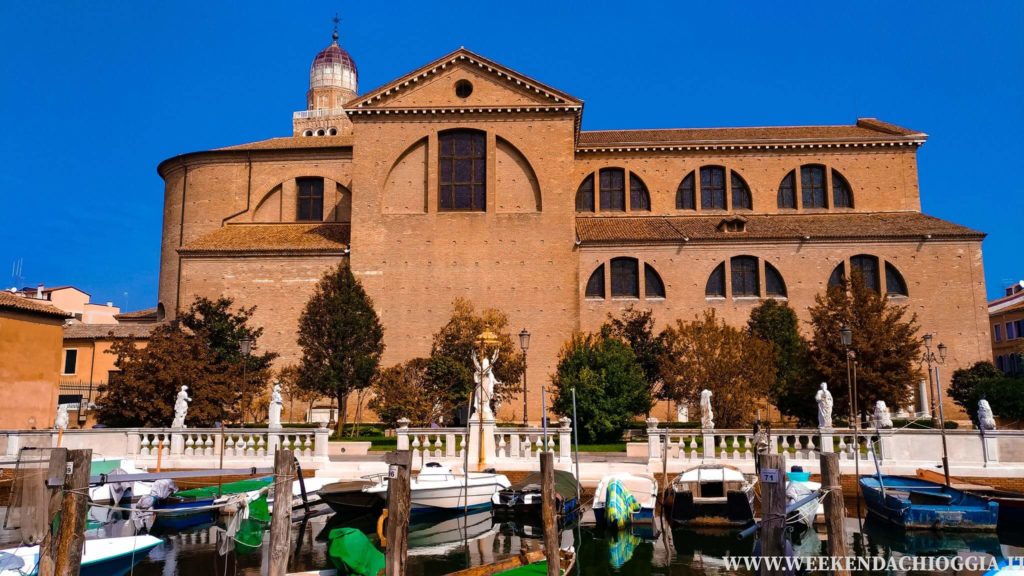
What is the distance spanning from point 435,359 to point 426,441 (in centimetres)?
950

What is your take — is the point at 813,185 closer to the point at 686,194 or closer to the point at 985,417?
the point at 686,194

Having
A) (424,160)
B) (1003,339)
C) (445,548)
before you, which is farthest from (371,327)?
(1003,339)

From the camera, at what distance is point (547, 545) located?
37.3 ft

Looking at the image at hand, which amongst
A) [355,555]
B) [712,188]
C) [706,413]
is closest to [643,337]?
[706,413]

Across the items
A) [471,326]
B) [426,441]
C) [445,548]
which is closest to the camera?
[445,548]

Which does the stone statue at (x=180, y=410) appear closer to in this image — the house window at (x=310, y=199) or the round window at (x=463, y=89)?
the round window at (x=463, y=89)

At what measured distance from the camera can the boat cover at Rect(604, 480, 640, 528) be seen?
16.4m

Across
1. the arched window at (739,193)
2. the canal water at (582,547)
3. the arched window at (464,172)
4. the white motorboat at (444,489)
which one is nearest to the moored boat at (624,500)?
the canal water at (582,547)

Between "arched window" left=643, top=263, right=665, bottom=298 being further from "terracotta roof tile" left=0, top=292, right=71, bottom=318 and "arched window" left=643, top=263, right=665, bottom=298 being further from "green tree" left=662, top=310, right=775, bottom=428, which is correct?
"terracotta roof tile" left=0, top=292, right=71, bottom=318

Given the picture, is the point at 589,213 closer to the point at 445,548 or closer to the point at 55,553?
the point at 445,548

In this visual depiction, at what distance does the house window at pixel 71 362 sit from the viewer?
40250mm

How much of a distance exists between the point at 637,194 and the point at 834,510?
30.7 meters

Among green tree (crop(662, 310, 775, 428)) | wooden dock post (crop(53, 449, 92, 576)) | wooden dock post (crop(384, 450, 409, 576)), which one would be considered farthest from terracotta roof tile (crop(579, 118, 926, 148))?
wooden dock post (crop(53, 449, 92, 576))

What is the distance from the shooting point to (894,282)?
35.8m
